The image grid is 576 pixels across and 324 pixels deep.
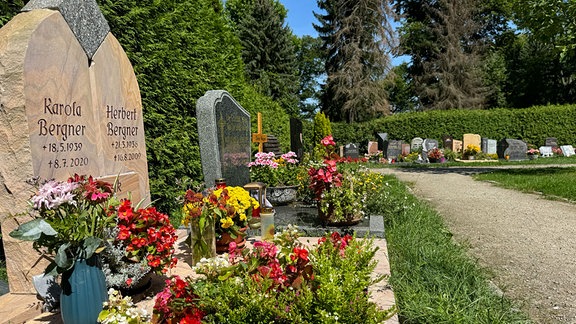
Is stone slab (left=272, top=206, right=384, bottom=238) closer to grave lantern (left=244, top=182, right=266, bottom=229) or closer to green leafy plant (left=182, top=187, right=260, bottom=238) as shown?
grave lantern (left=244, top=182, right=266, bottom=229)

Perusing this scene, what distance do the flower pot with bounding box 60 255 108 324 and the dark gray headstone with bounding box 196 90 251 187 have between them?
2572mm

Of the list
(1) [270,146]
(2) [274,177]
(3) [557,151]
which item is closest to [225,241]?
(2) [274,177]

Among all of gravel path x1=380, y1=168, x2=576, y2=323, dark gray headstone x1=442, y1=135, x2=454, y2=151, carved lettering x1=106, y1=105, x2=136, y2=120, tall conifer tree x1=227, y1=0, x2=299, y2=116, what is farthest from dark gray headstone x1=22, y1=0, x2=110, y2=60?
tall conifer tree x1=227, y1=0, x2=299, y2=116

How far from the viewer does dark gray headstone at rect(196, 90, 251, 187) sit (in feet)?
14.9

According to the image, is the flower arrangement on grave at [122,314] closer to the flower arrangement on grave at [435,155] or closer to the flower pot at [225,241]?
the flower pot at [225,241]

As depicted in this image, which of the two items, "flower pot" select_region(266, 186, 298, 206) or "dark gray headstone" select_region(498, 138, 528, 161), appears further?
"dark gray headstone" select_region(498, 138, 528, 161)

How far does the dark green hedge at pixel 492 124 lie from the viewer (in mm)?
20234

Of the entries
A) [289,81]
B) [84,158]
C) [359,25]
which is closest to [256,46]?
[289,81]

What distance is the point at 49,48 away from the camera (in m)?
2.69

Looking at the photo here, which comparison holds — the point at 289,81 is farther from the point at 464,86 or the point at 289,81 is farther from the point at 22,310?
the point at 22,310

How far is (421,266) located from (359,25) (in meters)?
26.1

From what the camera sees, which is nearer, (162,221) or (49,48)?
(162,221)

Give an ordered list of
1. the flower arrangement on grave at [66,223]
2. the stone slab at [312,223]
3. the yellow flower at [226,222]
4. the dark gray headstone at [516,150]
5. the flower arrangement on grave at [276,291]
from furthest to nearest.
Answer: the dark gray headstone at [516,150] → the stone slab at [312,223] → the yellow flower at [226,222] → the flower arrangement on grave at [66,223] → the flower arrangement on grave at [276,291]

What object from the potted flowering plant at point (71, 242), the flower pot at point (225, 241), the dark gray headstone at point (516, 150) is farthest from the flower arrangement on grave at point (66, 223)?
the dark gray headstone at point (516, 150)
